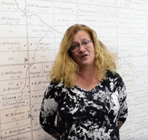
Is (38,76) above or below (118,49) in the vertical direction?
below

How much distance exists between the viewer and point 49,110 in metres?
1.31

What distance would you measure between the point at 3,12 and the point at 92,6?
26.0 inches

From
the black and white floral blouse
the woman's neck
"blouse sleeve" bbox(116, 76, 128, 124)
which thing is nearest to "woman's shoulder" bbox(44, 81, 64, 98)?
the black and white floral blouse

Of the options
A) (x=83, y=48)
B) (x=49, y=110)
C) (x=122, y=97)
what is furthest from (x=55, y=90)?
(x=122, y=97)

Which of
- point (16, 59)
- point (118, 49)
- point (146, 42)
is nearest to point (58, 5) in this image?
point (16, 59)

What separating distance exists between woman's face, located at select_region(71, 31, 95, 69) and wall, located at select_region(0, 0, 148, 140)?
220mm

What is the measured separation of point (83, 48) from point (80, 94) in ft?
0.85

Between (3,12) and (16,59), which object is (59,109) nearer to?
(16,59)

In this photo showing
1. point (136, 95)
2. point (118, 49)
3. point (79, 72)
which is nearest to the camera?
point (79, 72)

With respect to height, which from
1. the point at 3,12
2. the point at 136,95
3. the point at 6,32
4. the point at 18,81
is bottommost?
the point at 136,95

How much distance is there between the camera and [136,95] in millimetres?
1938

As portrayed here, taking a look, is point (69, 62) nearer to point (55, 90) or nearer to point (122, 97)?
point (55, 90)

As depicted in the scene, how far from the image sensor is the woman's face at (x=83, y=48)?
1251 mm

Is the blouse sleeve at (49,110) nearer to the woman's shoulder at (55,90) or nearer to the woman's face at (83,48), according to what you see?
the woman's shoulder at (55,90)
